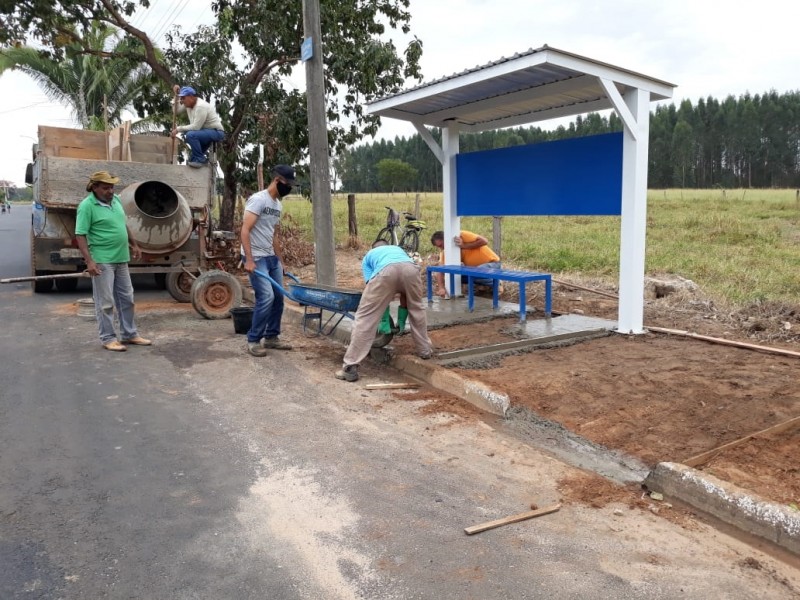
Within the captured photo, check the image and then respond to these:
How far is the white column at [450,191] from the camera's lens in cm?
938

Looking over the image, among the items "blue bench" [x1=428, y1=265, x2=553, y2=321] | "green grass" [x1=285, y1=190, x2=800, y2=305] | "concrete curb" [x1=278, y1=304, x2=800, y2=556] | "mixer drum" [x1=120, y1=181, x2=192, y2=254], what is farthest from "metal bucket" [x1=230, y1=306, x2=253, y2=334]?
"green grass" [x1=285, y1=190, x2=800, y2=305]

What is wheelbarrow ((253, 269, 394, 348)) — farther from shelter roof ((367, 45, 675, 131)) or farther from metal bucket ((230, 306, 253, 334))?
shelter roof ((367, 45, 675, 131))

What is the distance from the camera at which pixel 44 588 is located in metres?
2.73

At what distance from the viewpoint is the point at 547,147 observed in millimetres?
7820

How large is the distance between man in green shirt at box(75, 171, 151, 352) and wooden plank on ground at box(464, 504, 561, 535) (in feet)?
16.3

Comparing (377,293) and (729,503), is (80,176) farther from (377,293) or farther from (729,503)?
(729,503)

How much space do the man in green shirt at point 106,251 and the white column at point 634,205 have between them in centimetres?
528

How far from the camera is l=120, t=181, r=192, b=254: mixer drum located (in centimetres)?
880

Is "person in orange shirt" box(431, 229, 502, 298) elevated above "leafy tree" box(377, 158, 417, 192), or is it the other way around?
"leafy tree" box(377, 158, 417, 192)

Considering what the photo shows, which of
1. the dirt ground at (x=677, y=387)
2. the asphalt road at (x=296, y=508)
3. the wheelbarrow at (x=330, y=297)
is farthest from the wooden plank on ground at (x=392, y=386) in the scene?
the wheelbarrow at (x=330, y=297)

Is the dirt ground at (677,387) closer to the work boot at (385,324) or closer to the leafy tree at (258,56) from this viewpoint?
the work boot at (385,324)

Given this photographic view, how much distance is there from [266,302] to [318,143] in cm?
276

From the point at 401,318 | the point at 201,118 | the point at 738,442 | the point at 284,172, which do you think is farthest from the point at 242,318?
the point at 738,442

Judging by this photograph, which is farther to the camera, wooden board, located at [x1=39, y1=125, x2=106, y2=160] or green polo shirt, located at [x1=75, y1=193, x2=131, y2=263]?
wooden board, located at [x1=39, y1=125, x2=106, y2=160]
